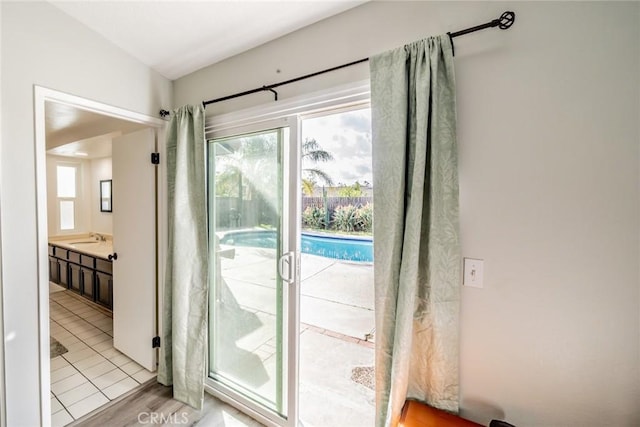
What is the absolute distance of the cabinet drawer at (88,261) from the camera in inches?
133

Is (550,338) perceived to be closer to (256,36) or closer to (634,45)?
(634,45)

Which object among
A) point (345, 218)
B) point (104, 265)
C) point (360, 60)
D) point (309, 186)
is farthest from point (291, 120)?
point (345, 218)

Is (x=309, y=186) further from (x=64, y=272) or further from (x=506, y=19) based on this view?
(x=506, y=19)

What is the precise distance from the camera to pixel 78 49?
170 centimetres

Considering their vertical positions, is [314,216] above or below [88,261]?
above

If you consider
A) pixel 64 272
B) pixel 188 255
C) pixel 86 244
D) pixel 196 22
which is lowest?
pixel 64 272

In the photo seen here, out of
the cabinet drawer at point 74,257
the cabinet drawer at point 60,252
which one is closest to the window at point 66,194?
the cabinet drawer at point 60,252

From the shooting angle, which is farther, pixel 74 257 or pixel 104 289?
pixel 74 257

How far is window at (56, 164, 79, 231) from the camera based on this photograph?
Answer: 4.38m

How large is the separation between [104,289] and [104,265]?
32 centimetres

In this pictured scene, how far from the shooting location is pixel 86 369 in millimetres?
2340

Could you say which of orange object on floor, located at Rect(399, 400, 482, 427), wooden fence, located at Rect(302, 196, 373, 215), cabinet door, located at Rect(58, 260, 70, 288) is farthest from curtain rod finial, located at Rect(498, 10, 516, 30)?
cabinet door, located at Rect(58, 260, 70, 288)

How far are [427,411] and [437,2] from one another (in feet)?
6.10

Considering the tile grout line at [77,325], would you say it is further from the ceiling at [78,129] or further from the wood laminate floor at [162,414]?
the ceiling at [78,129]
